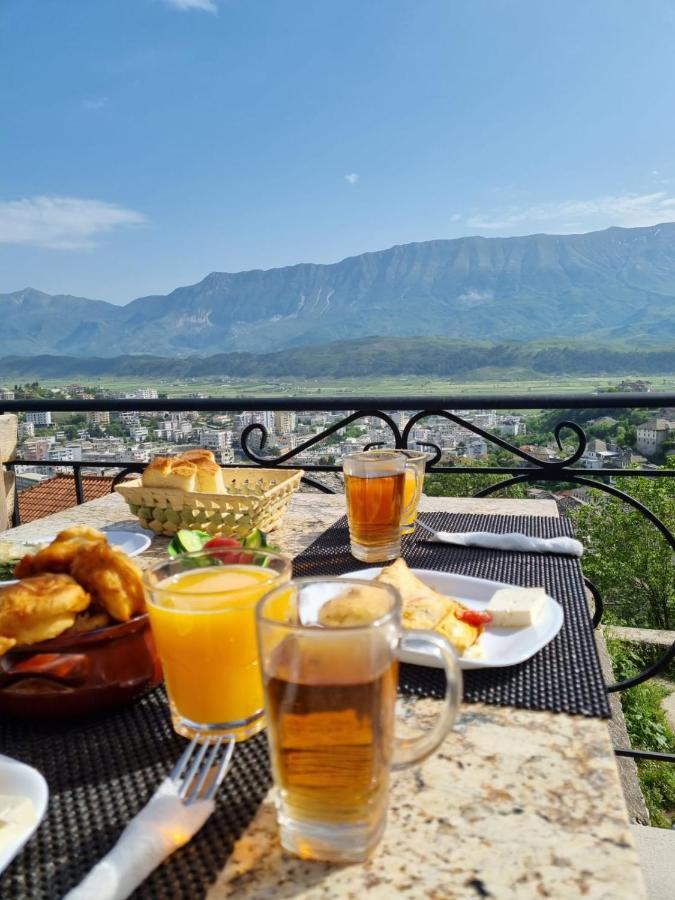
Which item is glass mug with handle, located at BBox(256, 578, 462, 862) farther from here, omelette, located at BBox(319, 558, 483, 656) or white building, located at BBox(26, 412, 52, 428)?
white building, located at BBox(26, 412, 52, 428)

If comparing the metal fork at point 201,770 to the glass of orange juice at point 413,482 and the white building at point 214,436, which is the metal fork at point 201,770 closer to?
the glass of orange juice at point 413,482

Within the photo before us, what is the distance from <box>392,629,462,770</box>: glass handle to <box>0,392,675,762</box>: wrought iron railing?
4.95ft

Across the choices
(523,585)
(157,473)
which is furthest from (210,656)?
(157,473)

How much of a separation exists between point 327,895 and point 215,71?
1573 inches

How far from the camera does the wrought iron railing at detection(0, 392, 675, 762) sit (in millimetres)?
2273

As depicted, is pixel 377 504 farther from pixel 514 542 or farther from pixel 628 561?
pixel 628 561

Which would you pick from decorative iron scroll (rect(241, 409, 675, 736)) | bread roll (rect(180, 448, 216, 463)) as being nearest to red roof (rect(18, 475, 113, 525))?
decorative iron scroll (rect(241, 409, 675, 736))

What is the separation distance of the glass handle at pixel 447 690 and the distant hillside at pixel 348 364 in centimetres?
1058

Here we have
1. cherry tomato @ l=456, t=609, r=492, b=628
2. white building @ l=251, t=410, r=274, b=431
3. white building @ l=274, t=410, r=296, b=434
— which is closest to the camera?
cherry tomato @ l=456, t=609, r=492, b=628

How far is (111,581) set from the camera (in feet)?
2.49

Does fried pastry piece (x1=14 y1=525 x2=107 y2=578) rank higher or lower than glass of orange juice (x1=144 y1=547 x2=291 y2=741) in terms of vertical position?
higher

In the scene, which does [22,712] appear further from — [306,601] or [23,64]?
[23,64]

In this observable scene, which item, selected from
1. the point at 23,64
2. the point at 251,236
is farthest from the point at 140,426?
the point at 251,236

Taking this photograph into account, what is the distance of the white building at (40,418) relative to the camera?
120 inches
